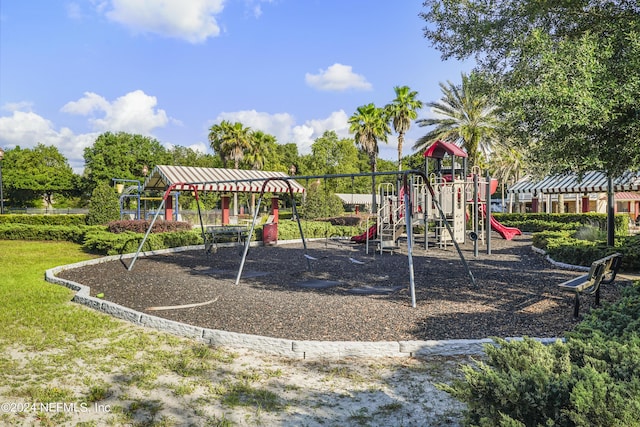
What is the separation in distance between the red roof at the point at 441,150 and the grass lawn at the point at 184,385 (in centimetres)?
1394

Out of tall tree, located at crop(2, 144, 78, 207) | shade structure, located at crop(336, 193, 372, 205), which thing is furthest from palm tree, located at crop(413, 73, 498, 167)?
tall tree, located at crop(2, 144, 78, 207)

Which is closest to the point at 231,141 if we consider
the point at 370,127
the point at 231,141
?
the point at 231,141

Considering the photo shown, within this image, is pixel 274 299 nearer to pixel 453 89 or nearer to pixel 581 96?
pixel 581 96

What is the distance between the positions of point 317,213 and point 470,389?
1254 inches

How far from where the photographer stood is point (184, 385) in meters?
4.70

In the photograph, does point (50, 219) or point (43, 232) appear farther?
point (50, 219)

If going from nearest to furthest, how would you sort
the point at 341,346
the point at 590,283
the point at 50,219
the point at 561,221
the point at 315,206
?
the point at 341,346 → the point at 590,283 → the point at 50,219 → the point at 561,221 → the point at 315,206

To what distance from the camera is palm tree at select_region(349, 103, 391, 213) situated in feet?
136

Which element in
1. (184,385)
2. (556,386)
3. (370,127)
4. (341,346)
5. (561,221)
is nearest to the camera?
(556,386)

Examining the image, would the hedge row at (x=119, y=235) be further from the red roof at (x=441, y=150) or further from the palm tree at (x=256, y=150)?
the palm tree at (x=256, y=150)

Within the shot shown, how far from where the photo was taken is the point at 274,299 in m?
8.60

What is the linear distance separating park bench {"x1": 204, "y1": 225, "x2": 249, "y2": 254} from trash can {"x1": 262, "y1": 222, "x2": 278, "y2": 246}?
0.75 metres

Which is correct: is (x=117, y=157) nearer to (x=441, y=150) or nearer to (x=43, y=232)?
(x=43, y=232)

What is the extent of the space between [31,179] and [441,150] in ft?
198
